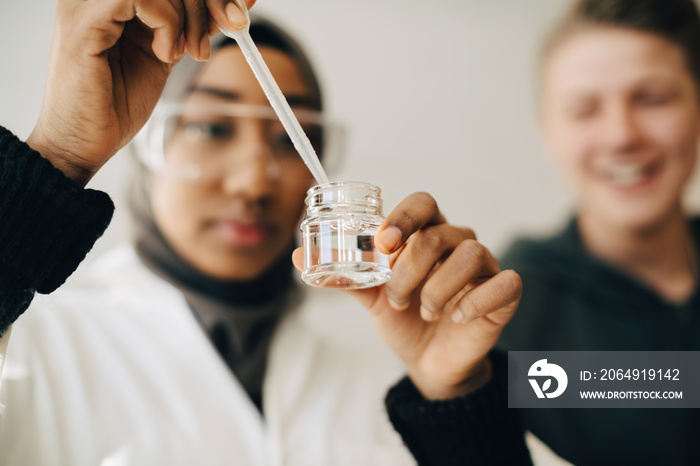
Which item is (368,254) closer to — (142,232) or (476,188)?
(142,232)

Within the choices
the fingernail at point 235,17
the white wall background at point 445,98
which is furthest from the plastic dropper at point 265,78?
the white wall background at point 445,98

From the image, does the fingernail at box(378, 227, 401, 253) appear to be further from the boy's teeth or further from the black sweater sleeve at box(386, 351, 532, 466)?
the boy's teeth

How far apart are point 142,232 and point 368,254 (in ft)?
3.01

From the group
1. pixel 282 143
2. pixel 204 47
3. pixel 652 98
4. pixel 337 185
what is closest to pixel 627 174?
pixel 652 98

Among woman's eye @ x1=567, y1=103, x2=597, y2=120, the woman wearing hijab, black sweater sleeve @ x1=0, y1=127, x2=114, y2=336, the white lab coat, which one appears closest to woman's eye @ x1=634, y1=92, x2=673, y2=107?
woman's eye @ x1=567, y1=103, x2=597, y2=120

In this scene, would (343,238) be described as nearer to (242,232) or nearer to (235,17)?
(235,17)

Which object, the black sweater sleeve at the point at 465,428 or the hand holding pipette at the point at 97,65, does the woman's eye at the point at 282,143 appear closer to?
the hand holding pipette at the point at 97,65

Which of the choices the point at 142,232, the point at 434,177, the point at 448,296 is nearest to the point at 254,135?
the point at 142,232

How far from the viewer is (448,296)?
0.72 meters

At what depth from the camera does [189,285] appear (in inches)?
55.9

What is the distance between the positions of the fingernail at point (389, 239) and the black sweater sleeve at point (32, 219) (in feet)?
1.27

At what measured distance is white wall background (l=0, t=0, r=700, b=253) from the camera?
6.56 ft

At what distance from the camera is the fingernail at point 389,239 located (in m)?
0.66

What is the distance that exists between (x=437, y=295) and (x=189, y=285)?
2.91 ft
